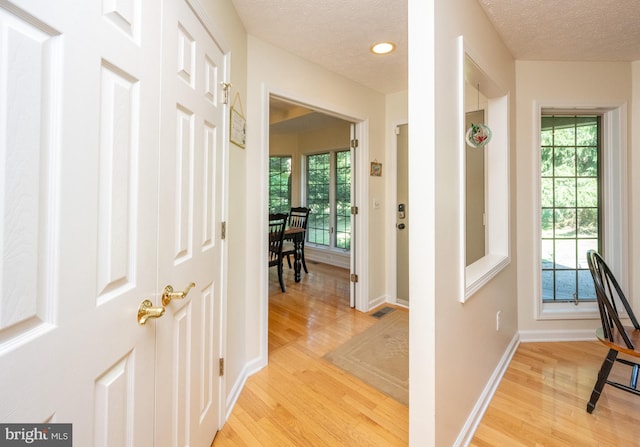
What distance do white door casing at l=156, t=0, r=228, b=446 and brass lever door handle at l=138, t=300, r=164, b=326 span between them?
0.11 m

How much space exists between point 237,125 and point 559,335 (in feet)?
10.2

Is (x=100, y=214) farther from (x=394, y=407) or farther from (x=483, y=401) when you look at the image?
(x=483, y=401)

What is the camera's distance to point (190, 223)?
45.4 inches

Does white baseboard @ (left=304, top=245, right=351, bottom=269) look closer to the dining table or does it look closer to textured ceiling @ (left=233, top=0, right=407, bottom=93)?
the dining table

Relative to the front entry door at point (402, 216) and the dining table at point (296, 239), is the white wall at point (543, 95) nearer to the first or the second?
the front entry door at point (402, 216)

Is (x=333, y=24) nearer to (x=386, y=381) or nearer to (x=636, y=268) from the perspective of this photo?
(x=386, y=381)

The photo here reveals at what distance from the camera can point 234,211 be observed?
1.77m

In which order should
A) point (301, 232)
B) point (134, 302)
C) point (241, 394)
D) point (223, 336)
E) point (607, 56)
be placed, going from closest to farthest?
1. point (134, 302)
2. point (223, 336)
3. point (241, 394)
4. point (607, 56)
5. point (301, 232)

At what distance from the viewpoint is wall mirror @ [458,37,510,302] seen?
143 centimetres

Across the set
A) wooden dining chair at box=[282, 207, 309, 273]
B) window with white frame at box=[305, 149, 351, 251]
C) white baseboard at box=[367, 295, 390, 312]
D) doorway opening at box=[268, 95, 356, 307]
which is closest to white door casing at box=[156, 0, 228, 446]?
white baseboard at box=[367, 295, 390, 312]

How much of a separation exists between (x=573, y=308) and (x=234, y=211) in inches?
118

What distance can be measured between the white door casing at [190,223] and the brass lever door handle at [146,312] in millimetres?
113

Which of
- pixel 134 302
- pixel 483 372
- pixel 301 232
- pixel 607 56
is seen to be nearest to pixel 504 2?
pixel 607 56

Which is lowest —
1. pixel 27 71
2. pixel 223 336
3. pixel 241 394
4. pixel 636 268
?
pixel 241 394
